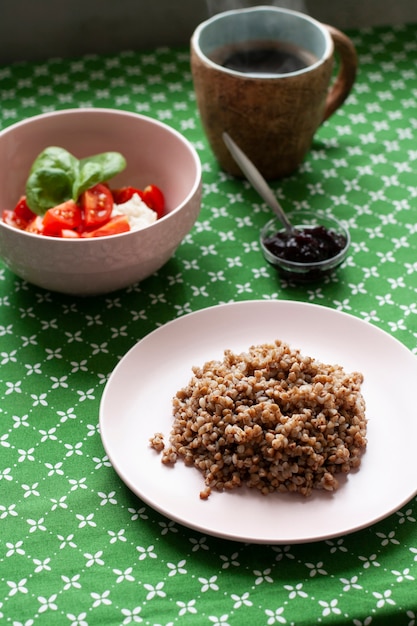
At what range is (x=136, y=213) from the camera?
5.69ft

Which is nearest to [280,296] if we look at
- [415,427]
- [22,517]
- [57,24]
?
[415,427]

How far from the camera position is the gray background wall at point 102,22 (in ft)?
8.16

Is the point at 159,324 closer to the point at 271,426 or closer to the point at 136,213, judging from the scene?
the point at 136,213

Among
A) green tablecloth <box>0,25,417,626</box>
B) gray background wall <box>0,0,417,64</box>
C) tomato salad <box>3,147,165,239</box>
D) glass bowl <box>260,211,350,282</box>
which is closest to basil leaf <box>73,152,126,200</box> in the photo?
tomato salad <box>3,147,165,239</box>

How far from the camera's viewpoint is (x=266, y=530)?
1.24 m

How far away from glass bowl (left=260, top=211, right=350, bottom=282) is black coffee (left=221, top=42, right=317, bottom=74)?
16.8 inches

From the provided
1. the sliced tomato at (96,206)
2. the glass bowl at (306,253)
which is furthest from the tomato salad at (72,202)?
the glass bowl at (306,253)

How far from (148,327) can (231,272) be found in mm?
252

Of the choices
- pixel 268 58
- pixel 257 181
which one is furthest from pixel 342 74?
pixel 257 181

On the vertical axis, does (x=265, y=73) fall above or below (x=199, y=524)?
above

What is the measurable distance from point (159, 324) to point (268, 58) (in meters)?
0.80

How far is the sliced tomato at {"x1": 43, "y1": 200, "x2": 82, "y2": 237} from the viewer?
165 centimetres

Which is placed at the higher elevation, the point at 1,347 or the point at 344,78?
the point at 344,78

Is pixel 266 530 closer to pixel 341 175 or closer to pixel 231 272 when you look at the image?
pixel 231 272
